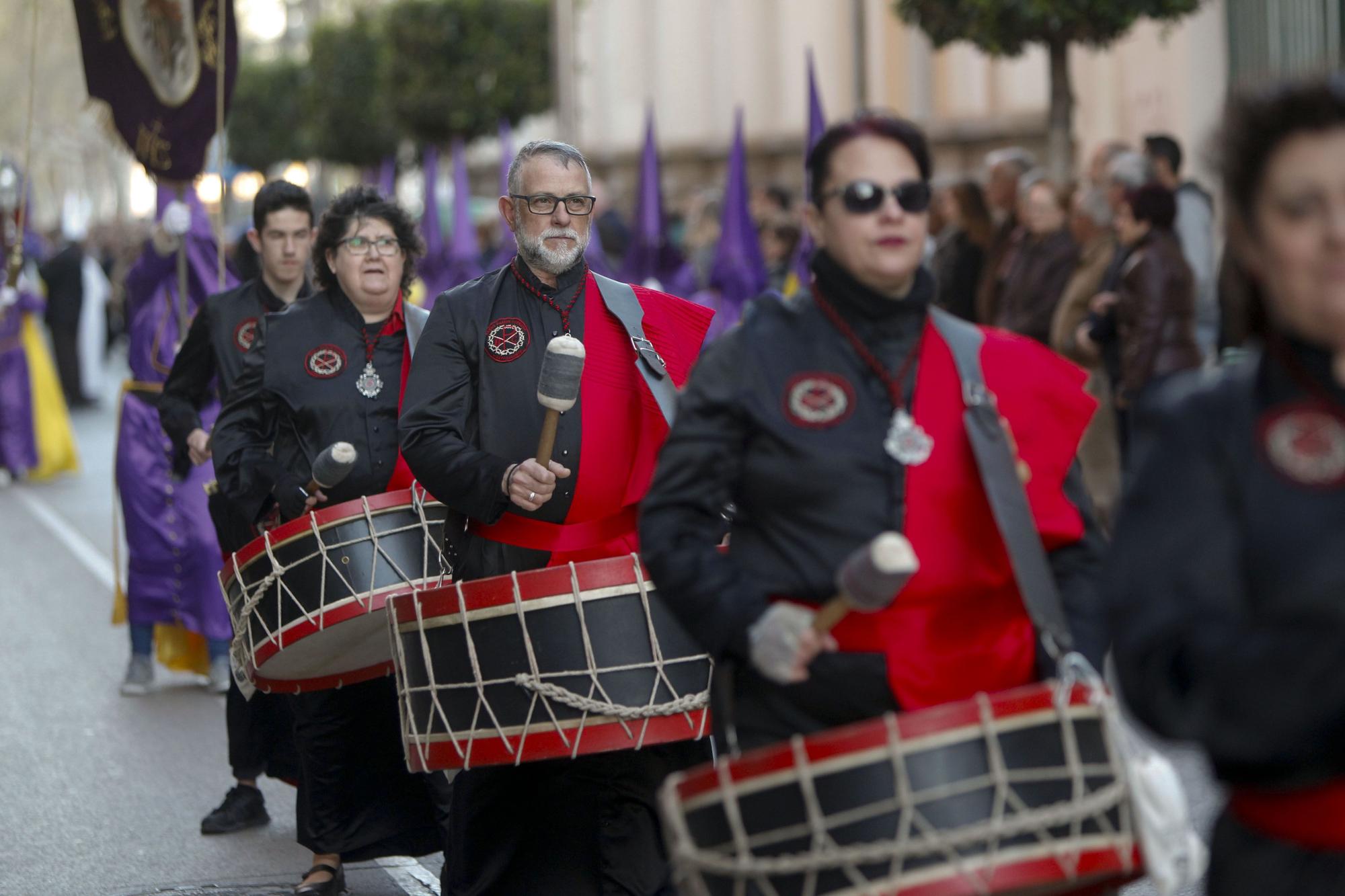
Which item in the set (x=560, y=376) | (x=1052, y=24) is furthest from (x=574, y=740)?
(x=1052, y=24)

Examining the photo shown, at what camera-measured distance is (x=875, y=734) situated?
115 inches

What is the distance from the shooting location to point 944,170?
2636cm

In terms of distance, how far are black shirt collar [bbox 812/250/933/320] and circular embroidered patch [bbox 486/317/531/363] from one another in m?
1.64

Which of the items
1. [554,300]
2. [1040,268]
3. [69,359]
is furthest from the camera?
[69,359]

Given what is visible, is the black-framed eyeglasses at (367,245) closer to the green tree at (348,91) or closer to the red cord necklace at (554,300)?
the red cord necklace at (554,300)

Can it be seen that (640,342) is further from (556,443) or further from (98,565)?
(98,565)

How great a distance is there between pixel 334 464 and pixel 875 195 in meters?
2.46

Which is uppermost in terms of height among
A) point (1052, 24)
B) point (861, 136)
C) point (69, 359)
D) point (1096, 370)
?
point (1052, 24)

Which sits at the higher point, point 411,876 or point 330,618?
point 330,618

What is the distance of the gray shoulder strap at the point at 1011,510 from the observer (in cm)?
324

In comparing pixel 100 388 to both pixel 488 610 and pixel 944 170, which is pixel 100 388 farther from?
pixel 488 610

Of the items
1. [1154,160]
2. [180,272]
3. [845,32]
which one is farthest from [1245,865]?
[845,32]

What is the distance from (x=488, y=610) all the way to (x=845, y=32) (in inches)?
998

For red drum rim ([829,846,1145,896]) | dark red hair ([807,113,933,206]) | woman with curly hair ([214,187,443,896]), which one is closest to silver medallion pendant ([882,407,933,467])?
dark red hair ([807,113,933,206])
